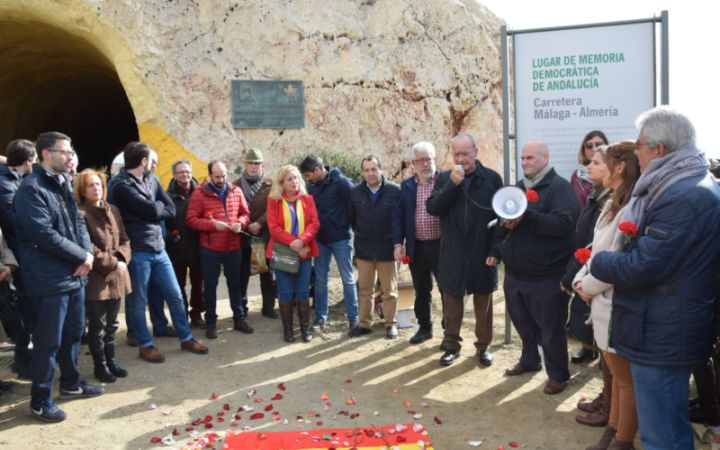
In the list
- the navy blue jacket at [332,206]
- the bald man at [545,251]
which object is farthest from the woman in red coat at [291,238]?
the bald man at [545,251]

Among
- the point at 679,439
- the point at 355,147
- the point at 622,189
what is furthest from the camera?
the point at 355,147

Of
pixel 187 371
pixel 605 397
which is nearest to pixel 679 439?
pixel 605 397

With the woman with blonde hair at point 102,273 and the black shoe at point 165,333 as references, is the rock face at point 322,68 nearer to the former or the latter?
the black shoe at point 165,333

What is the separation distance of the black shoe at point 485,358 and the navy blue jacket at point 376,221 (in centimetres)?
131

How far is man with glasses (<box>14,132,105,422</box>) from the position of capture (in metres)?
3.83

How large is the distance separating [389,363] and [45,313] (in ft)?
9.34

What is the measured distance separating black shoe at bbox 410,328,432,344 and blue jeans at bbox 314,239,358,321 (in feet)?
2.48

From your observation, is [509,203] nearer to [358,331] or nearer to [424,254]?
[424,254]

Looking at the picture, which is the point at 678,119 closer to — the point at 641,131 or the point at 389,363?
the point at 641,131

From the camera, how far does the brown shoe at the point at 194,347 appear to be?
18.0 feet

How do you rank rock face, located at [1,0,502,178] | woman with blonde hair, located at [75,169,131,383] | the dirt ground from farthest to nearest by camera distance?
rock face, located at [1,0,502,178] → woman with blonde hair, located at [75,169,131,383] → the dirt ground

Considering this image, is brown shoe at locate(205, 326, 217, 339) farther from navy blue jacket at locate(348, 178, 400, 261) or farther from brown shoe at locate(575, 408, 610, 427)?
brown shoe at locate(575, 408, 610, 427)

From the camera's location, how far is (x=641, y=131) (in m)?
2.75

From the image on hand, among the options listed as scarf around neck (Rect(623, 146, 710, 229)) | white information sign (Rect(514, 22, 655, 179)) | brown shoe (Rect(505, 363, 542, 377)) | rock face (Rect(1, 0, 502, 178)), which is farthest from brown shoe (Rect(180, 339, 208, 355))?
rock face (Rect(1, 0, 502, 178))
